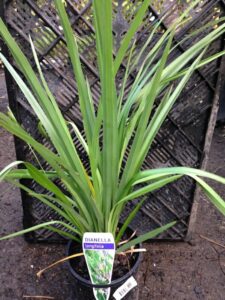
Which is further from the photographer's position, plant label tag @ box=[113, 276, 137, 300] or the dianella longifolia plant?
plant label tag @ box=[113, 276, 137, 300]

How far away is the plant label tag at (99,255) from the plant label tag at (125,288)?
54 millimetres

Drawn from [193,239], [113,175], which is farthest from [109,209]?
[193,239]

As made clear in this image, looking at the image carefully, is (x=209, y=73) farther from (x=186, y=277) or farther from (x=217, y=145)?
(x=217, y=145)

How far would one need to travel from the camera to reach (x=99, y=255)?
85cm

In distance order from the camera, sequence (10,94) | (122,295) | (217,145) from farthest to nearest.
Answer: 1. (217,145)
2. (10,94)
3. (122,295)

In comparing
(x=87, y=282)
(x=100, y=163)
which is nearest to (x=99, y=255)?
(x=87, y=282)

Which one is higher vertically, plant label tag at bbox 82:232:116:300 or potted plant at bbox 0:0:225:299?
potted plant at bbox 0:0:225:299

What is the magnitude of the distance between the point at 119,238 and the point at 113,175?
0.71ft

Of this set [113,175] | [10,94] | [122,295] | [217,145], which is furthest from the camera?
[217,145]

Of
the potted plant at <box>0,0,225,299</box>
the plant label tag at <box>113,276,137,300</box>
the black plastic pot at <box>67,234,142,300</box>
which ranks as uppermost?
the potted plant at <box>0,0,225,299</box>

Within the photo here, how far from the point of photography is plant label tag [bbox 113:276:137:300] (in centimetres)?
91

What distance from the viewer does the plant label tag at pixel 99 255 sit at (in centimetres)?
84

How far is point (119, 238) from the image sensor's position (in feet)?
3.10

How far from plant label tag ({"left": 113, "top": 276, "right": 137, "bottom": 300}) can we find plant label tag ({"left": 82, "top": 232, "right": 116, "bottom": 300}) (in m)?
0.05
